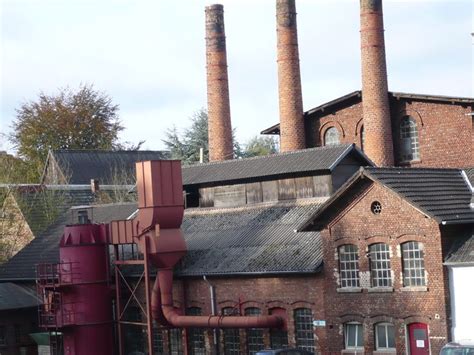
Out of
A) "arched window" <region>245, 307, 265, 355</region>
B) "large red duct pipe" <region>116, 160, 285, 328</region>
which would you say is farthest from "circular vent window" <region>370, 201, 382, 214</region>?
"large red duct pipe" <region>116, 160, 285, 328</region>

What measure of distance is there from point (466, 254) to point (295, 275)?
6.26 meters

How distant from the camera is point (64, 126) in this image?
8294 cm

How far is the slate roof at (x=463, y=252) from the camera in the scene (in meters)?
31.0

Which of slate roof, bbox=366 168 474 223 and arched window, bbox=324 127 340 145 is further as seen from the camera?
arched window, bbox=324 127 340 145

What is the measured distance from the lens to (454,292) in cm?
3164

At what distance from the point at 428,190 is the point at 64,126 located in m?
53.6

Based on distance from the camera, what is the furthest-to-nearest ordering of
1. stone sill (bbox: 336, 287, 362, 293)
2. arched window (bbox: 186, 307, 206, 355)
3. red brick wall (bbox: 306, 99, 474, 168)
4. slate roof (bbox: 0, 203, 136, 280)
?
red brick wall (bbox: 306, 99, 474, 168)
slate roof (bbox: 0, 203, 136, 280)
arched window (bbox: 186, 307, 206, 355)
stone sill (bbox: 336, 287, 362, 293)

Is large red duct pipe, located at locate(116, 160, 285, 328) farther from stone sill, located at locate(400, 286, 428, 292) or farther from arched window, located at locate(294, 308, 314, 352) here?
stone sill, located at locate(400, 286, 428, 292)

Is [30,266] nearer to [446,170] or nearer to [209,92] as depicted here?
[209,92]

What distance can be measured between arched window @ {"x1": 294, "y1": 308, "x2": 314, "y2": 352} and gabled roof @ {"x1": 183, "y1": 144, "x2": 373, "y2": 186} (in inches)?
242

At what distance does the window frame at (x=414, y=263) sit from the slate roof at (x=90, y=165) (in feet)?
127

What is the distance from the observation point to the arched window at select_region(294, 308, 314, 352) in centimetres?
3491

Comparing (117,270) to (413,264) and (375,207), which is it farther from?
(413,264)

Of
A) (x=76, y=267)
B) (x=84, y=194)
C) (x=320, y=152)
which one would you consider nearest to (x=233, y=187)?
(x=320, y=152)
